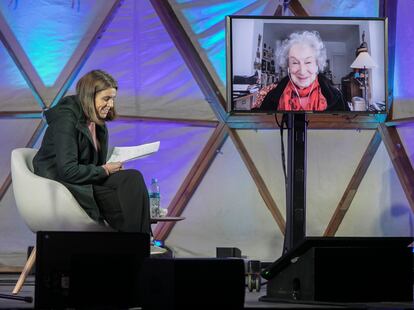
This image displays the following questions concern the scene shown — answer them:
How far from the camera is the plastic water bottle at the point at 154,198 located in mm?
4719

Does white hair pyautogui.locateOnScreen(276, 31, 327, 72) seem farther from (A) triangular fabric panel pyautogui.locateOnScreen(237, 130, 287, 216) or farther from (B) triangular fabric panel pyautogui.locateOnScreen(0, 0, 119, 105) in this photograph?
(B) triangular fabric panel pyautogui.locateOnScreen(0, 0, 119, 105)

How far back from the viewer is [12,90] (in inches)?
217

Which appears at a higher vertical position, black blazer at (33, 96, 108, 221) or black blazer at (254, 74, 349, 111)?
black blazer at (254, 74, 349, 111)

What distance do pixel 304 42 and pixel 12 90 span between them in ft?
7.03

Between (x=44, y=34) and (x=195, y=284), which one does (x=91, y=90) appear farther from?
(x=44, y=34)

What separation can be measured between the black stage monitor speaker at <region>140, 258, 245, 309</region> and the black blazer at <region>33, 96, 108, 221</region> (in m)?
1.05

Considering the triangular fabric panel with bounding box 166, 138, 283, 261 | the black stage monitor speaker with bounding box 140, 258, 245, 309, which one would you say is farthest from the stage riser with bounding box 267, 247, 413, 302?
the triangular fabric panel with bounding box 166, 138, 283, 261

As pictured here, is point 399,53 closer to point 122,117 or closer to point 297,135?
point 297,135

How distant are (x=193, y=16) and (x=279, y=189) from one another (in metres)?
1.40

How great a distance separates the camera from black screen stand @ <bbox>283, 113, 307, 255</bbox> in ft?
15.0

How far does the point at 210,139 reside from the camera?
5574 millimetres

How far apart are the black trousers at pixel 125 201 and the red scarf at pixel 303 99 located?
142cm

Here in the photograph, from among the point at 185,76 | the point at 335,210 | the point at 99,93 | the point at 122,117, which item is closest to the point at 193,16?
the point at 185,76

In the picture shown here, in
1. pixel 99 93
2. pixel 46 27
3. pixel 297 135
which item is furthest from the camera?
pixel 46 27
